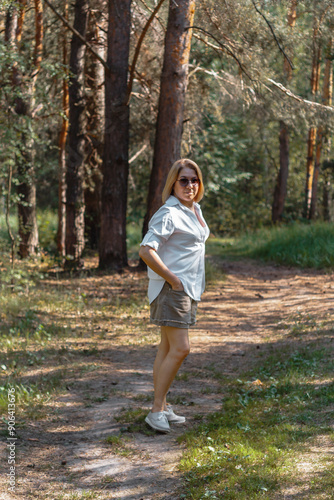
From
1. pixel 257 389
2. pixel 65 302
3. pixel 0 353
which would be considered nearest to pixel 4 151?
pixel 65 302

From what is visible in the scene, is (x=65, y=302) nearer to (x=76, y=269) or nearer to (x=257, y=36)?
(x=76, y=269)

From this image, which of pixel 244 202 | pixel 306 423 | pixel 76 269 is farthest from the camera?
pixel 244 202

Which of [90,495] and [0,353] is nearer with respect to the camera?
[90,495]

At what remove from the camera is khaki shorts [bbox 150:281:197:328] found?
13.8 feet

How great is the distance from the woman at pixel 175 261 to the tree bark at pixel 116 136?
6811 mm

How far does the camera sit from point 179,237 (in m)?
4.23

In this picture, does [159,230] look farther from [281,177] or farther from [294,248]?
[281,177]

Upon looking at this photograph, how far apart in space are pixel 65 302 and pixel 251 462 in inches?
225

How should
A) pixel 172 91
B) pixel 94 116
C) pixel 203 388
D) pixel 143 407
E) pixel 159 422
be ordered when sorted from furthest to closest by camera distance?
pixel 94 116, pixel 172 91, pixel 203 388, pixel 143 407, pixel 159 422

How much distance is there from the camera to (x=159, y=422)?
457cm

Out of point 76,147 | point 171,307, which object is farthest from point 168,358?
point 76,147

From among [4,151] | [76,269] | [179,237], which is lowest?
[76,269]

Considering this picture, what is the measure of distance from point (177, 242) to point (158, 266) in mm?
279

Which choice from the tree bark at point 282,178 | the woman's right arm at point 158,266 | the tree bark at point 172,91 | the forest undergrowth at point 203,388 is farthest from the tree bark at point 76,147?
the tree bark at point 282,178
